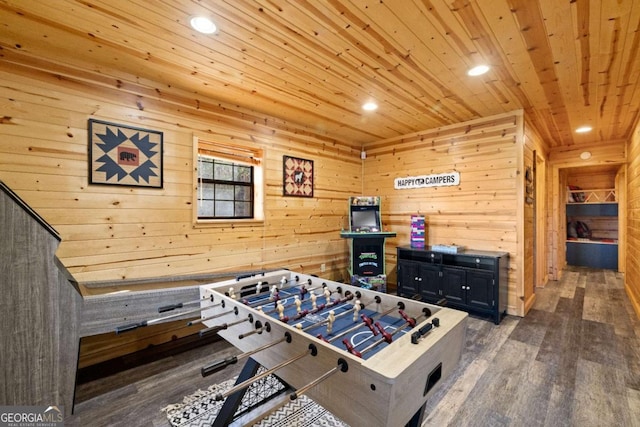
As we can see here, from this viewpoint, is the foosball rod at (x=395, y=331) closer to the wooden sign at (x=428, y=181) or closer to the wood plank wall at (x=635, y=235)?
the wooden sign at (x=428, y=181)

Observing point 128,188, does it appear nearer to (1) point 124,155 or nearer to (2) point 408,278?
(1) point 124,155

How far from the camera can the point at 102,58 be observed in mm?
2404

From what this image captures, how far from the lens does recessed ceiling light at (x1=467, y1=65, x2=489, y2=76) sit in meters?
2.57

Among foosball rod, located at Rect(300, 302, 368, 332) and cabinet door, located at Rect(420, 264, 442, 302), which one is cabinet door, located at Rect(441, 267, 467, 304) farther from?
foosball rod, located at Rect(300, 302, 368, 332)

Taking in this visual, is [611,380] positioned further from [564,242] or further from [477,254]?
[564,242]

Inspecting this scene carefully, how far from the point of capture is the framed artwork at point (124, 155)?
2.49 meters

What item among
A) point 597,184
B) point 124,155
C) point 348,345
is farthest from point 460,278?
point 597,184

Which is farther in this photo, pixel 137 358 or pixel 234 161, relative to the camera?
pixel 234 161

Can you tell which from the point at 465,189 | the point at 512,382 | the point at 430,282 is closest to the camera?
the point at 512,382

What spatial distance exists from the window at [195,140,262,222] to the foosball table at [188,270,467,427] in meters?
1.57

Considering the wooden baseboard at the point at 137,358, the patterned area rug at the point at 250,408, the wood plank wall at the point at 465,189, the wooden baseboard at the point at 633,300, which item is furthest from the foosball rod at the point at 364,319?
the wooden baseboard at the point at 633,300

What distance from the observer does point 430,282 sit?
3.91 meters

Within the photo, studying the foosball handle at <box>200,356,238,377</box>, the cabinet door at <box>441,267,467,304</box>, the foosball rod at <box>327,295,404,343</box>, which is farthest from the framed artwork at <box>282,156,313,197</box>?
the foosball handle at <box>200,356,238,377</box>

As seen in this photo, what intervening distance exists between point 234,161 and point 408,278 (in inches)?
116
